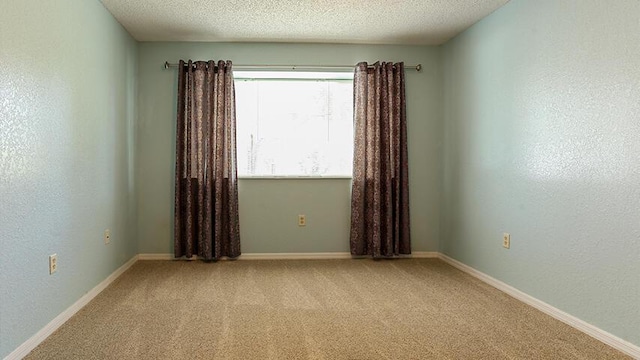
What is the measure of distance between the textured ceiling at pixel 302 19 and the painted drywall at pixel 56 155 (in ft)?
1.14

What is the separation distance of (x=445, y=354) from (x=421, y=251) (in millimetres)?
2464

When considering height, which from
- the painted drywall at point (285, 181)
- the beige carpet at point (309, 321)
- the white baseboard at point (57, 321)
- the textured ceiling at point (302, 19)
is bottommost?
the beige carpet at point (309, 321)

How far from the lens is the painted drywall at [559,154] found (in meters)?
2.29

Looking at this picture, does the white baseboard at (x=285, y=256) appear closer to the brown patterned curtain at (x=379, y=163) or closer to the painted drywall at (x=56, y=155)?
the brown patterned curtain at (x=379, y=163)

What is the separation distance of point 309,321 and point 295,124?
248cm

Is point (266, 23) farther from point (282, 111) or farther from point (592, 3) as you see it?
point (592, 3)

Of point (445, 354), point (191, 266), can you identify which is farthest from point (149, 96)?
point (445, 354)

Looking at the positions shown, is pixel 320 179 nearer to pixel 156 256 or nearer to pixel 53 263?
pixel 156 256

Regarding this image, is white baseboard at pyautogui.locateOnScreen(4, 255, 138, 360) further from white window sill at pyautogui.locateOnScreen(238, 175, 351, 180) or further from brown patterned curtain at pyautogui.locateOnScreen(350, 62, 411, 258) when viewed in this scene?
brown patterned curtain at pyautogui.locateOnScreen(350, 62, 411, 258)

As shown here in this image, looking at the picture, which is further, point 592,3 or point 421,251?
point 421,251

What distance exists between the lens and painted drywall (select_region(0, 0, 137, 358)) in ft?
6.94

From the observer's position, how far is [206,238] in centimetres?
428

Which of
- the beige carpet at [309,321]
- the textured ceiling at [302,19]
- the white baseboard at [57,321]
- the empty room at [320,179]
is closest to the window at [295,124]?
the empty room at [320,179]

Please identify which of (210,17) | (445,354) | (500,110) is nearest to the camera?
(445,354)
